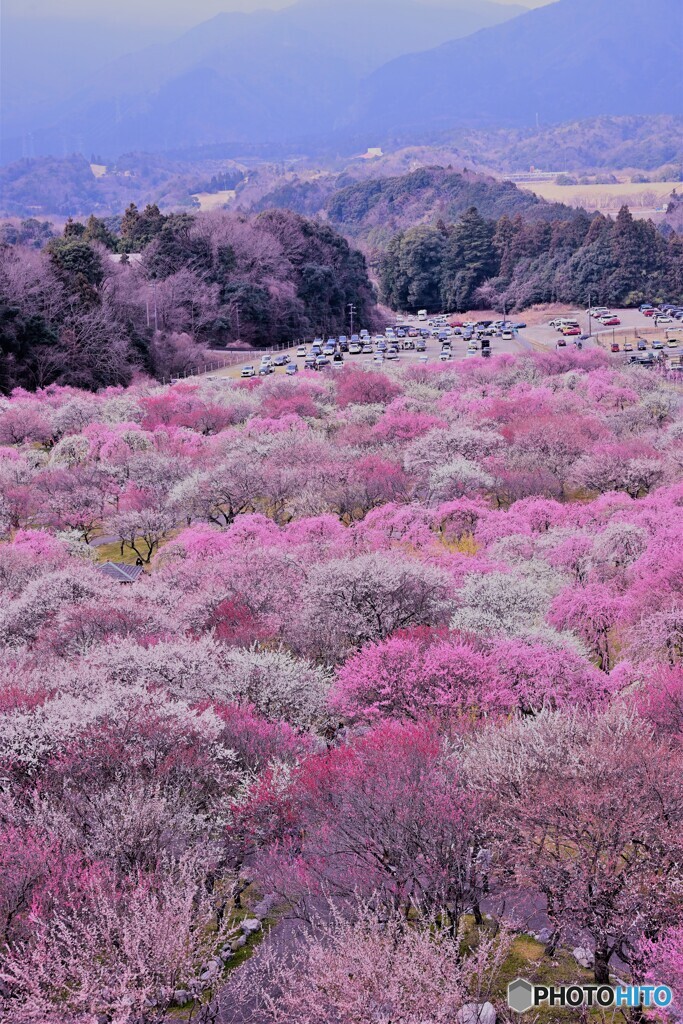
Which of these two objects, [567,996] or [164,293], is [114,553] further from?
[164,293]

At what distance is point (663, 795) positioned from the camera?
1211 cm

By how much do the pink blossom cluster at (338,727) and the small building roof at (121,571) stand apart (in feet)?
4.75

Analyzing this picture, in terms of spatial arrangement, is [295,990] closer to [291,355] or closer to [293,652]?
[293,652]

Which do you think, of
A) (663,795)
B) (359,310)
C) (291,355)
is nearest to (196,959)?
(663,795)

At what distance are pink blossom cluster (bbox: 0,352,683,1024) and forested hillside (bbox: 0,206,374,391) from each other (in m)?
29.2

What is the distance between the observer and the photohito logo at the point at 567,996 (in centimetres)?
1117

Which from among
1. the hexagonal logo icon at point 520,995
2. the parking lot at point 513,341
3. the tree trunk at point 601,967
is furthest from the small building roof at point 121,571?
the parking lot at point 513,341

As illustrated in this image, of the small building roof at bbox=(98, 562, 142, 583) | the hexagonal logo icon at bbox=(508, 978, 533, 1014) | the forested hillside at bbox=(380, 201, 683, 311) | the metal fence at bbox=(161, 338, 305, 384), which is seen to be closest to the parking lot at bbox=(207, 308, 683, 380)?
the metal fence at bbox=(161, 338, 305, 384)

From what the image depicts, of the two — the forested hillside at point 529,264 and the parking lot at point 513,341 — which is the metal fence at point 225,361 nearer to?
the parking lot at point 513,341

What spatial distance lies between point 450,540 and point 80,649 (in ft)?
41.7

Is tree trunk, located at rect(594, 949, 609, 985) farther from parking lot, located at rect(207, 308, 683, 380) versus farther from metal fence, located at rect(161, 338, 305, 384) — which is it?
metal fence, located at rect(161, 338, 305, 384)

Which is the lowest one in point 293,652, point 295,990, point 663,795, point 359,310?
point 359,310

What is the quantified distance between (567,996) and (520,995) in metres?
0.55

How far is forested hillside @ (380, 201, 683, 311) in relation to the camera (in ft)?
330
